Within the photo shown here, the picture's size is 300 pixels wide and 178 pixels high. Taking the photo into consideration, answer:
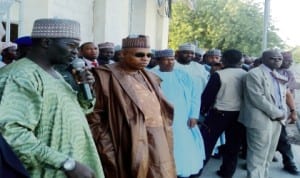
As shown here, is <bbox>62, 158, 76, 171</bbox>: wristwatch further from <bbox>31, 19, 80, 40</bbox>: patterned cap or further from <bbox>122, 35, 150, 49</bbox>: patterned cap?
<bbox>122, 35, 150, 49</bbox>: patterned cap

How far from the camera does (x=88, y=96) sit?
7.91 feet

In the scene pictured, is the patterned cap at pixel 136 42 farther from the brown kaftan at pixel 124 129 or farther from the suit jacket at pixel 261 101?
the suit jacket at pixel 261 101

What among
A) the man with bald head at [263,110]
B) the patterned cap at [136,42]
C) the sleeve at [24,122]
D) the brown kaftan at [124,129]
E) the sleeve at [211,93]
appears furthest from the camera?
the sleeve at [211,93]

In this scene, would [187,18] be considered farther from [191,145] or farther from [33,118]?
[33,118]

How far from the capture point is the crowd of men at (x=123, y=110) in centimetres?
205

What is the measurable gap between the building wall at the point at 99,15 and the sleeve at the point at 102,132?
2159 mm

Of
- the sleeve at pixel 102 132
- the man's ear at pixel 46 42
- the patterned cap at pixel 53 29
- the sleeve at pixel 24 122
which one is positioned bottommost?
the sleeve at pixel 102 132

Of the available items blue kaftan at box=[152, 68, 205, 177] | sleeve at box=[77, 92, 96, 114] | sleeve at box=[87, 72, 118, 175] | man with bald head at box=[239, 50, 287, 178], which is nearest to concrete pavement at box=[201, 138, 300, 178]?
man with bald head at box=[239, 50, 287, 178]

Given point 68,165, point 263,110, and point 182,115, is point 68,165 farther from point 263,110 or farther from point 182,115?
point 263,110

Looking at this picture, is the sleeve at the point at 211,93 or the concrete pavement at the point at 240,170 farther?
the concrete pavement at the point at 240,170

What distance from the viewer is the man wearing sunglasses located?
3.39 m

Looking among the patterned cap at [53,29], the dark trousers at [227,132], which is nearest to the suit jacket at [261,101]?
the dark trousers at [227,132]

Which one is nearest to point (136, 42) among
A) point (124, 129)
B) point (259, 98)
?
point (124, 129)

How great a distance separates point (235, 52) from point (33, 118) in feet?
13.3
